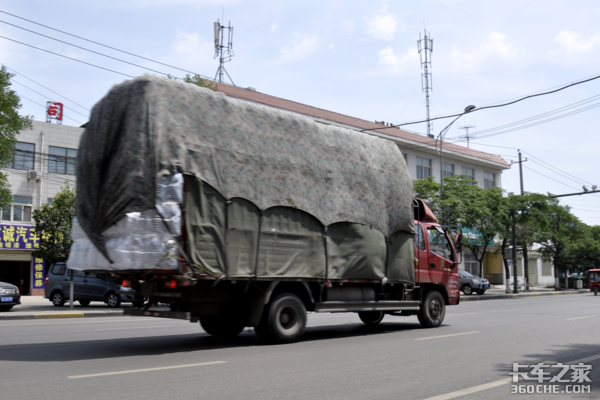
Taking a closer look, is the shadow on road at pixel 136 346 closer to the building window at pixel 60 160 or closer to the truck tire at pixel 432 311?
the truck tire at pixel 432 311

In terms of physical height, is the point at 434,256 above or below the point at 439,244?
below

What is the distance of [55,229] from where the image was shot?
2342 cm

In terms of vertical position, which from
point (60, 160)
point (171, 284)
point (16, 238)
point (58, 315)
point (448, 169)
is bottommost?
point (58, 315)

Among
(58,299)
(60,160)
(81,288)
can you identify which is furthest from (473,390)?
(60,160)

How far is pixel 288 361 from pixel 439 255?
22.2ft

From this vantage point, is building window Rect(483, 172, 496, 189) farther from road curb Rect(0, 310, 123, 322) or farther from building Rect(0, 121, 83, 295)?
road curb Rect(0, 310, 123, 322)

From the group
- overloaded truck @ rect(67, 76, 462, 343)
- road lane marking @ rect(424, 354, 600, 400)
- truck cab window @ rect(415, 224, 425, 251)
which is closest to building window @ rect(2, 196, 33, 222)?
overloaded truck @ rect(67, 76, 462, 343)

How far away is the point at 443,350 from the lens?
30.2 ft

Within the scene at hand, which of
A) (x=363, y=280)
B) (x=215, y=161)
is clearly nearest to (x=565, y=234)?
(x=363, y=280)

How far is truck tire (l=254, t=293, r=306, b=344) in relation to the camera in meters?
9.85

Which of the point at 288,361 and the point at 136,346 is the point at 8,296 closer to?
the point at 136,346

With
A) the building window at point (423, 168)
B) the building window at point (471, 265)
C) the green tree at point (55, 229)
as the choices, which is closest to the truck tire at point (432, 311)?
the green tree at point (55, 229)

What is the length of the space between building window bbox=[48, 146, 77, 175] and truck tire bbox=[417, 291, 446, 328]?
92.3 ft

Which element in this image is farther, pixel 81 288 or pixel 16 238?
pixel 16 238
